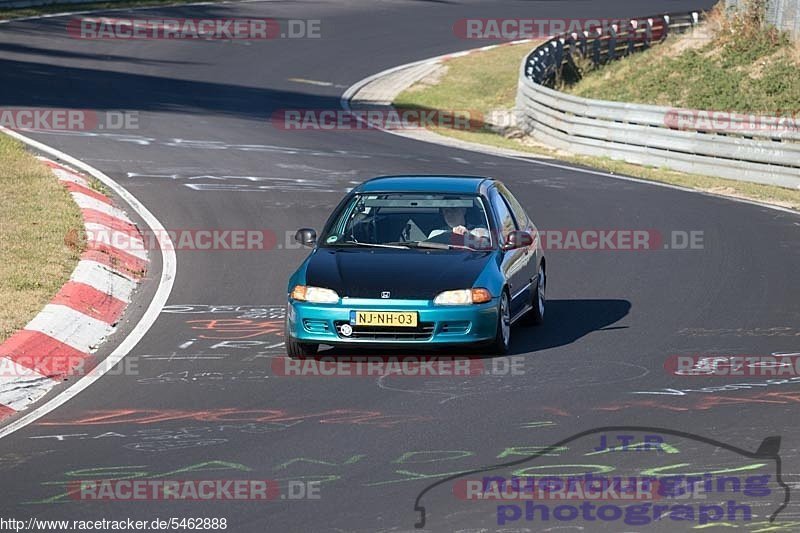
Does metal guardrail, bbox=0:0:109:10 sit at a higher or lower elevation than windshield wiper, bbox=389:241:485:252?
higher

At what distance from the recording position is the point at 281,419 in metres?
9.66

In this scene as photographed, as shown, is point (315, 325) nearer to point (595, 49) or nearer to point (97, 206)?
point (97, 206)

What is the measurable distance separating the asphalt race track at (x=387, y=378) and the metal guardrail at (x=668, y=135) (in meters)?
2.45

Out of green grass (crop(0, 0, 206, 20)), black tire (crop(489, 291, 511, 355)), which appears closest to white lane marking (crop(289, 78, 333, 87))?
green grass (crop(0, 0, 206, 20))

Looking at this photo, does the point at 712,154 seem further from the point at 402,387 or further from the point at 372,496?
the point at 372,496

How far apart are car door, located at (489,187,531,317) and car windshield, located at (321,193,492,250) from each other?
20 cm

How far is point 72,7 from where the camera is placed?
4875 centimetres

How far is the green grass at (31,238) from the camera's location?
13.0 meters

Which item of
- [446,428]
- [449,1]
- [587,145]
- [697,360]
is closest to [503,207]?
[697,360]

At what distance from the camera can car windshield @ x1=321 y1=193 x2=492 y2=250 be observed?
491 inches
